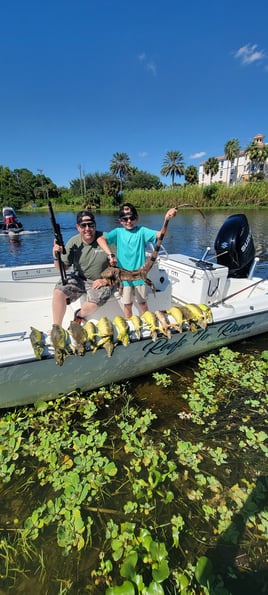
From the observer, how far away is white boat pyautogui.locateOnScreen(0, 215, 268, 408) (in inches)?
98.4

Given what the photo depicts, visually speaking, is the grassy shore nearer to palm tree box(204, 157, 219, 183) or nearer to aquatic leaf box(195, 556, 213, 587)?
palm tree box(204, 157, 219, 183)

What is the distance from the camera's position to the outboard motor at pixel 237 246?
4.76 m

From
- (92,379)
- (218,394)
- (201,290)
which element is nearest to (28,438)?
(92,379)

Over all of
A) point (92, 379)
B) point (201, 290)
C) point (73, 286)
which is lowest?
point (92, 379)

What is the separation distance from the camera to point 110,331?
Answer: 2.56 m

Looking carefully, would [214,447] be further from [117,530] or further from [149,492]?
[117,530]

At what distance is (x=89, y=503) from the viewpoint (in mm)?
2008

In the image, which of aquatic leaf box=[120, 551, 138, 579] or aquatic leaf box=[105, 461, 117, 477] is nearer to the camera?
aquatic leaf box=[120, 551, 138, 579]

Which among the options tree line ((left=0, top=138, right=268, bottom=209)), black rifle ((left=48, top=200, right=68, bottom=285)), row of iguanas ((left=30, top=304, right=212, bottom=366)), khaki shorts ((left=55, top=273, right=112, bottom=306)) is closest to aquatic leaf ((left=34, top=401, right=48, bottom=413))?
row of iguanas ((left=30, top=304, right=212, bottom=366))

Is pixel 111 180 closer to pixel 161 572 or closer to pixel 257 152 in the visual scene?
pixel 257 152

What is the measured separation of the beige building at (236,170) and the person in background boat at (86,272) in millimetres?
61067

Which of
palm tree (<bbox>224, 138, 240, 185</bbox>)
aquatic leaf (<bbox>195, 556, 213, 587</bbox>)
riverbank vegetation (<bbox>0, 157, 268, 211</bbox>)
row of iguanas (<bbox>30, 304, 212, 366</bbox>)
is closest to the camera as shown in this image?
aquatic leaf (<bbox>195, 556, 213, 587</bbox>)

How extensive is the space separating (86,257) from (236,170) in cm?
6779

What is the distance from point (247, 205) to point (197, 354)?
35.2 meters
